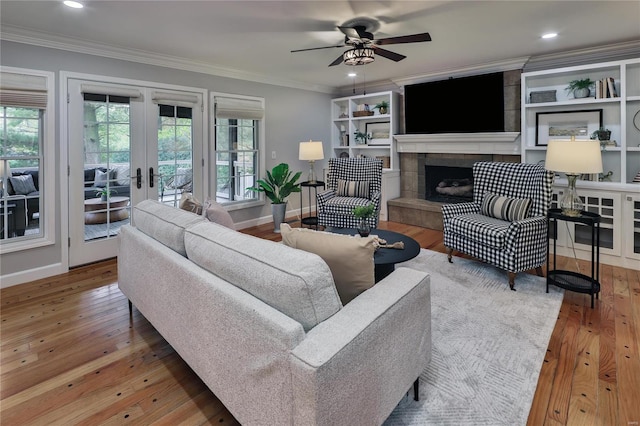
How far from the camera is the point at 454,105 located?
5.30 meters

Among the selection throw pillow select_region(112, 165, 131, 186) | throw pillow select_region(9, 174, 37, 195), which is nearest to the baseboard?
throw pillow select_region(9, 174, 37, 195)

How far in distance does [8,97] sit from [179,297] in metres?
2.93

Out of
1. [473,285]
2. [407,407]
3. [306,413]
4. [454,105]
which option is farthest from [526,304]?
[454,105]

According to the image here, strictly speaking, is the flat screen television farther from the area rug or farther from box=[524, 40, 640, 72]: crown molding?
the area rug

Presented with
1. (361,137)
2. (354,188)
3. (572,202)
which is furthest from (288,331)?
(361,137)

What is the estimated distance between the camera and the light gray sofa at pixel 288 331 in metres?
1.14

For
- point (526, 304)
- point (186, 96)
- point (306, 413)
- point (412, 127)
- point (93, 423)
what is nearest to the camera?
point (306, 413)

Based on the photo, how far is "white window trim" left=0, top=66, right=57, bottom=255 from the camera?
347 centimetres

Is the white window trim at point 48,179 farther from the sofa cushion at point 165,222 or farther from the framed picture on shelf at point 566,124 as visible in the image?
the framed picture on shelf at point 566,124

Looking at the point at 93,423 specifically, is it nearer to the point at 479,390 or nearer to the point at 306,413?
the point at 306,413

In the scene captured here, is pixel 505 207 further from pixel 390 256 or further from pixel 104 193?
pixel 104 193

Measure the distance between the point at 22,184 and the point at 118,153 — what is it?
0.94 meters

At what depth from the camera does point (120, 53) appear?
3.93 meters

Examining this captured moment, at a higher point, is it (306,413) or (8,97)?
(8,97)
